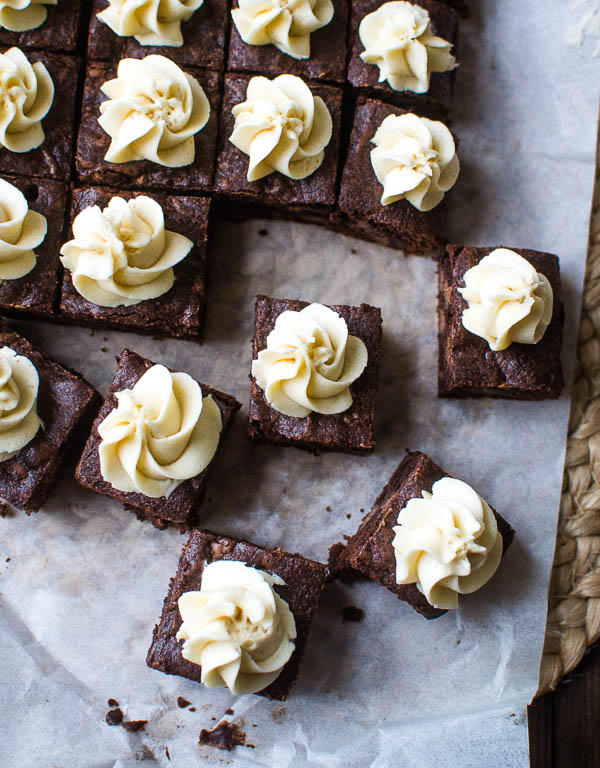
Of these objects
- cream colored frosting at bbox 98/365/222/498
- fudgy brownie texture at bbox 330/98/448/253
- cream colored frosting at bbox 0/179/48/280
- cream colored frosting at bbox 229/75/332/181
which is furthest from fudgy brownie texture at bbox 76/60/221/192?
cream colored frosting at bbox 98/365/222/498

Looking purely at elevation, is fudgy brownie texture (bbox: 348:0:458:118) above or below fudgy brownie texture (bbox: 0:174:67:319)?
above

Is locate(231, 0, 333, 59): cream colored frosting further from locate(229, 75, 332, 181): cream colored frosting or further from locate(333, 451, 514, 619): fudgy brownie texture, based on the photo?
locate(333, 451, 514, 619): fudgy brownie texture

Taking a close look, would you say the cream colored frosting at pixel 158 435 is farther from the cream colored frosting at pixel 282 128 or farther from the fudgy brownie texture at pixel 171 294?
the cream colored frosting at pixel 282 128

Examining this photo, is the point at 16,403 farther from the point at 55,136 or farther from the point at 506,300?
the point at 506,300

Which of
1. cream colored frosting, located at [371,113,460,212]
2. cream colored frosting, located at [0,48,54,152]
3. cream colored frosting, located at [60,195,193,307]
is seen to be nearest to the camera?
cream colored frosting, located at [60,195,193,307]

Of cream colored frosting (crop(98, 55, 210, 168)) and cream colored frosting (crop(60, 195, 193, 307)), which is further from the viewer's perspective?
cream colored frosting (crop(98, 55, 210, 168))

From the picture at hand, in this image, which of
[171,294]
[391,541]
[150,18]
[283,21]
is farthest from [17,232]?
[391,541]

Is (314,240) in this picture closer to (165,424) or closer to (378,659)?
(165,424)
